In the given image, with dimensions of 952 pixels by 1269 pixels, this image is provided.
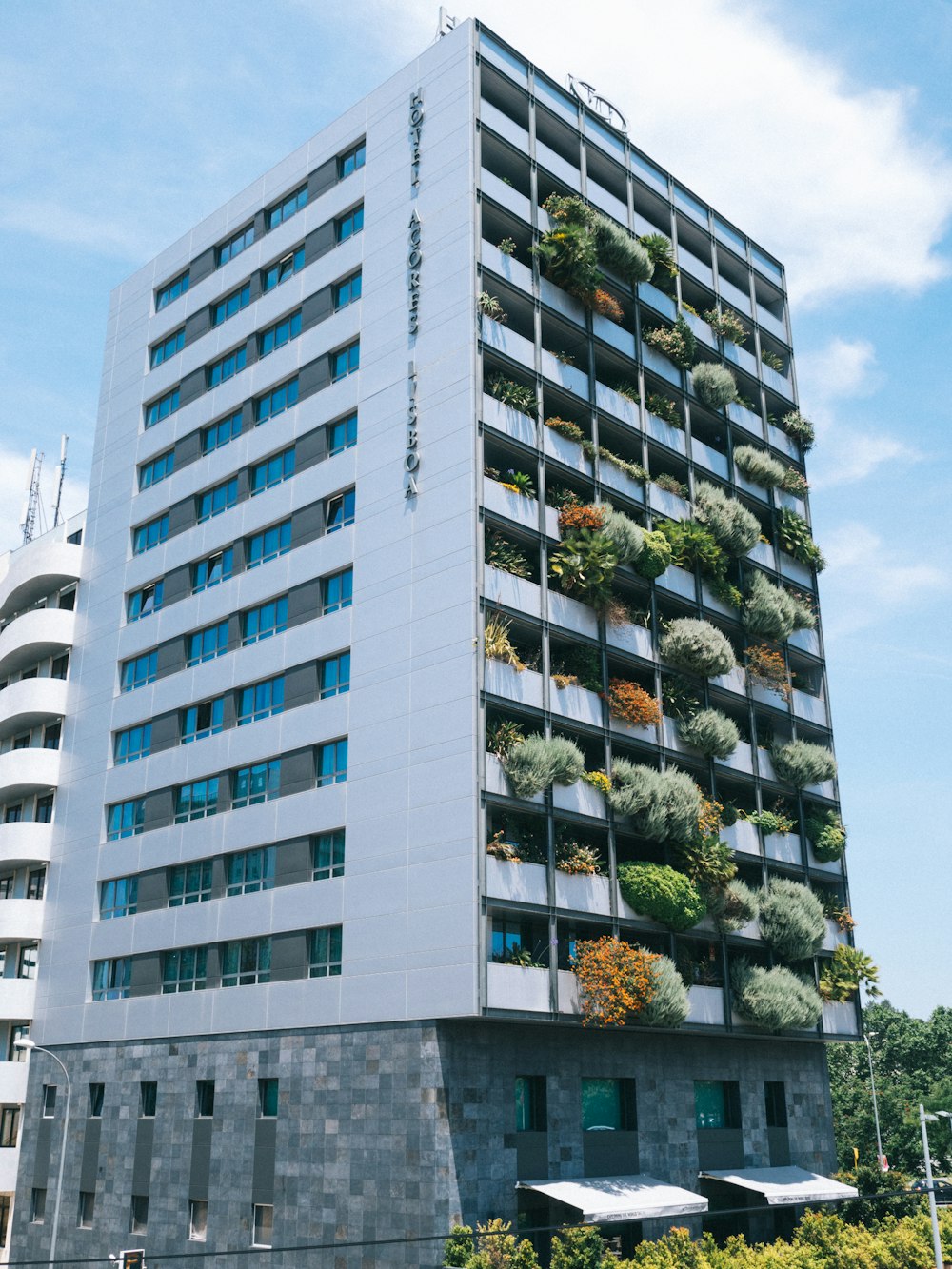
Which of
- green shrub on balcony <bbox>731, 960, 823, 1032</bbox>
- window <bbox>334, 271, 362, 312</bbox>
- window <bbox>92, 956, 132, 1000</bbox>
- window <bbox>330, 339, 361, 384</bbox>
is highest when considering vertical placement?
window <bbox>334, 271, 362, 312</bbox>

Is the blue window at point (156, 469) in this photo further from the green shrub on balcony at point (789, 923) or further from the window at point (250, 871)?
the green shrub on balcony at point (789, 923)

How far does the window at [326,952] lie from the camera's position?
38438 mm

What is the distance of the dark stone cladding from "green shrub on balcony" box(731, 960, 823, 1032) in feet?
7.90

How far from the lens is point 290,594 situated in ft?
146

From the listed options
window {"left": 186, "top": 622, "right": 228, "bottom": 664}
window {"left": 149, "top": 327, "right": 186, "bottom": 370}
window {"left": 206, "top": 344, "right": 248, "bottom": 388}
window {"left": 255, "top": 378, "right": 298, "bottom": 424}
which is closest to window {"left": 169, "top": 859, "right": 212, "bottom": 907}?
window {"left": 186, "top": 622, "right": 228, "bottom": 664}

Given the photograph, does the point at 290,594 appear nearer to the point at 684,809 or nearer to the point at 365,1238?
the point at 684,809

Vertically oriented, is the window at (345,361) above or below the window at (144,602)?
above

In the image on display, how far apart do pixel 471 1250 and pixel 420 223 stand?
3317 centimetres

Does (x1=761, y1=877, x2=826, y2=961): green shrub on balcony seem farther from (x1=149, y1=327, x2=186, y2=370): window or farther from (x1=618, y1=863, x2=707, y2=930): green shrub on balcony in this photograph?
(x1=149, y1=327, x2=186, y2=370): window

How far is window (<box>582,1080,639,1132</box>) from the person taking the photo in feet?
127

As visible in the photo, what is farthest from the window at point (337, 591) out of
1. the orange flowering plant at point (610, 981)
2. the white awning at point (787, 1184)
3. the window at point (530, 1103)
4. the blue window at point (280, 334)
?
the white awning at point (787, 1184)

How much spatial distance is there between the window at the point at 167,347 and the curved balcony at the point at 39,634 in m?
12.5

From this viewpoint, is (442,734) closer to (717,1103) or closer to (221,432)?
(717,1103)

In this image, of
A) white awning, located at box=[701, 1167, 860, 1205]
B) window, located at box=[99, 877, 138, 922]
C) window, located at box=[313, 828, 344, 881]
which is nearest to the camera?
window, located at box=[313, 828, 344, 881]
